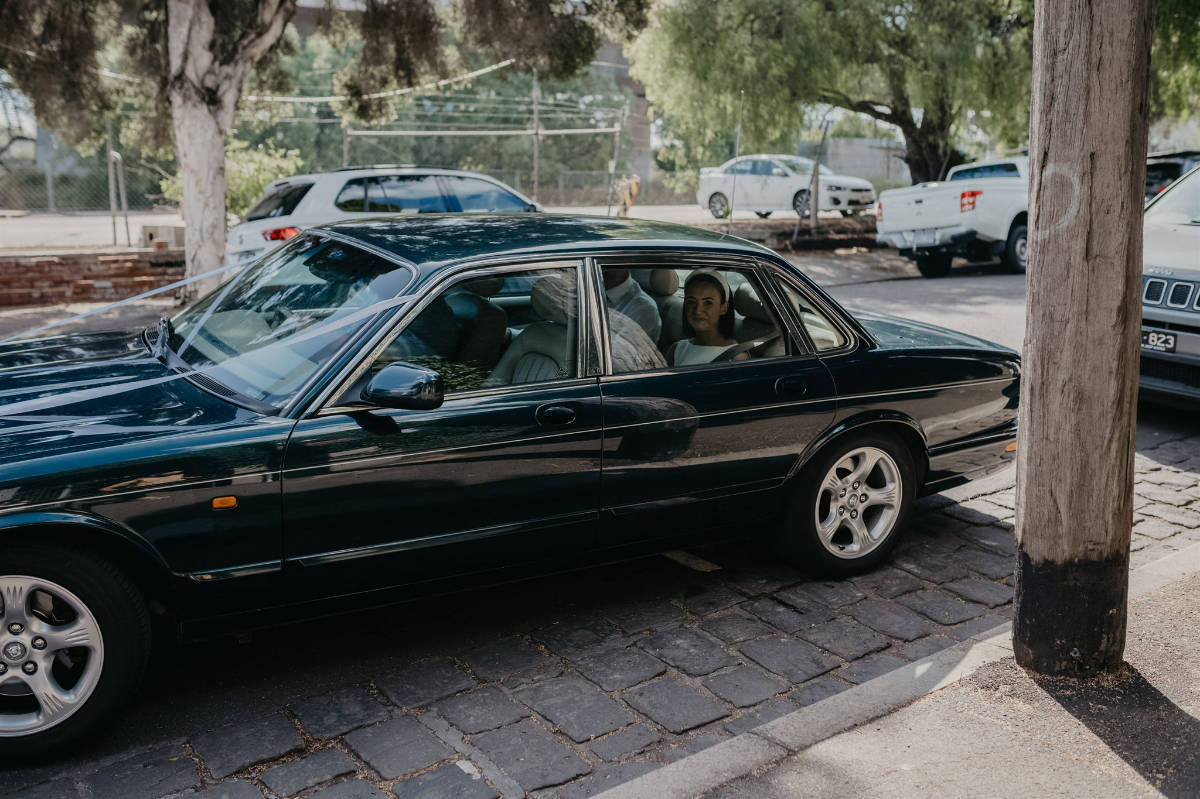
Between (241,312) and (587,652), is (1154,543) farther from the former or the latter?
(241,312)

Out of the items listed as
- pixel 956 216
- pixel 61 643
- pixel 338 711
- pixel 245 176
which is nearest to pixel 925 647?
pixel 338 711

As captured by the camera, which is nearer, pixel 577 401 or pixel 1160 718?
pixel 1160 718

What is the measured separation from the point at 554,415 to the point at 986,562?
2478 mm

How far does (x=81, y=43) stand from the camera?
14781mm

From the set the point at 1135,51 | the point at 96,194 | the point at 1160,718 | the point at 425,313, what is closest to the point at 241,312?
the point at 425,313

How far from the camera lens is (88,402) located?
377 cm

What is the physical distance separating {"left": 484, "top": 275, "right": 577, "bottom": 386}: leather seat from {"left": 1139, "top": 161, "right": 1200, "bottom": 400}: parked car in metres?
4.63

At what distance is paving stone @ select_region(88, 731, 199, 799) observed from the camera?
3.27m

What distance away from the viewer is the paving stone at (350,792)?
3266 millimetres

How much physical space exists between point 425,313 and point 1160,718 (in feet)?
9.32

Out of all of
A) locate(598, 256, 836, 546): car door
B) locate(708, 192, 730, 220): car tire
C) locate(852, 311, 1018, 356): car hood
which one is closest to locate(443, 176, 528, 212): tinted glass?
locate(852, 311, 1018, 356): car hood

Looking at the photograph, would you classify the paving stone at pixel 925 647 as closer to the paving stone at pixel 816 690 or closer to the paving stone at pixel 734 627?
the paving stone at pixel 816 690

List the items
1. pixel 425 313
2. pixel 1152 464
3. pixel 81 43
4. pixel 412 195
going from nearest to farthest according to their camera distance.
Result: pixel 425 313 → pixel 1152 464 → pixel 412 195 → pixel 81 43

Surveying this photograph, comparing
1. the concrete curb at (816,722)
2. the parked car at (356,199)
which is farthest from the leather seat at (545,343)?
the parked car at (356,199)
